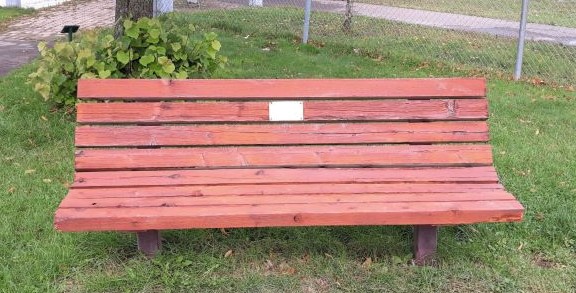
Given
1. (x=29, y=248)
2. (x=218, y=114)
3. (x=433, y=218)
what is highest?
(x=218, y=114)

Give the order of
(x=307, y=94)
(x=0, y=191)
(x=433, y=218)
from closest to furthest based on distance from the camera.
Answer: (x=433, y=218)
(x=307, y=94)
(x=0, y=191)

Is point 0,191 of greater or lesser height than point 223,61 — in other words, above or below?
below

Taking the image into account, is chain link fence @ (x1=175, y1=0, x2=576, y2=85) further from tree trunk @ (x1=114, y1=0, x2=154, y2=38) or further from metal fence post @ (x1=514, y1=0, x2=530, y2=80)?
tree trunk @ (x1=114, y1=0, x2=154, y2=38)

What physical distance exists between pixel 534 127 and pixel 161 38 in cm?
315

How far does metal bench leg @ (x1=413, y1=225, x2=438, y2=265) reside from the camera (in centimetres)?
315

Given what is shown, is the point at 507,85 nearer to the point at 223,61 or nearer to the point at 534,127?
the point at 534,127

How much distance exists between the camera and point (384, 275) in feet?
10.2

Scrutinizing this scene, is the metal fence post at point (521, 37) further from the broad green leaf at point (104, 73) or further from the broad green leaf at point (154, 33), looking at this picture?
the broad green leaf at point (104, 73)

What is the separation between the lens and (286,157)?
3320mm

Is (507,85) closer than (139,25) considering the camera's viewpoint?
No

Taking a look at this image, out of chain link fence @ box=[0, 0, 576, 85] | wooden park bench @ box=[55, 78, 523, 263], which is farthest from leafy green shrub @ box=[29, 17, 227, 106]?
chain link fence @ box=[0, 0, 576, 85]

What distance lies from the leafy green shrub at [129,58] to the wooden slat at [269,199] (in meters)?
2.33

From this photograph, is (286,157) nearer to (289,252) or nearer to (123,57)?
(289,252)

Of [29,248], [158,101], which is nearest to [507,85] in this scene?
[158,101]
